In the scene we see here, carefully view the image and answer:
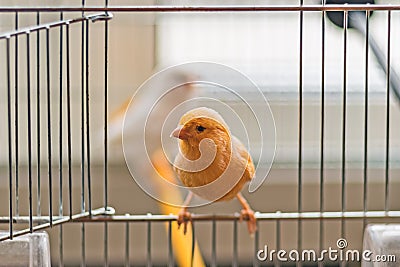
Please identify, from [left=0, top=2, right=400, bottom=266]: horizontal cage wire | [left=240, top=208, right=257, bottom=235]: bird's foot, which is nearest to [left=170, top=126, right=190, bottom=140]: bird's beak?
[left=240, top=208, right=257, bottom=235]: bird's foot

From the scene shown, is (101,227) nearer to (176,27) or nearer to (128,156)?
(176,27)

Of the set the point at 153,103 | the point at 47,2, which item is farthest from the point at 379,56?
the point at 47,2

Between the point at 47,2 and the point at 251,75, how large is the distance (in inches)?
20.3

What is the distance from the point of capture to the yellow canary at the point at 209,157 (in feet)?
2.27

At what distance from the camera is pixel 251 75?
189 centimetres

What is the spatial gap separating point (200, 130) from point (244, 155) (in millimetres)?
55

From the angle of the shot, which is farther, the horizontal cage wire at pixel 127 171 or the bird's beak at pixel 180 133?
the horizontal cage wire at pixel 127 171

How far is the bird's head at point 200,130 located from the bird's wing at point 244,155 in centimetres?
2

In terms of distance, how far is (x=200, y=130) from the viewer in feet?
2.27

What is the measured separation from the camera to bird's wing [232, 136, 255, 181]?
0.72 meters

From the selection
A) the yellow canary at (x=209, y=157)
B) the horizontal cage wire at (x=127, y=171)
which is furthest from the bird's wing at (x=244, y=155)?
the horizontal cage wire at (x=127, y=171)

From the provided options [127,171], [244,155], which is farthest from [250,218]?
[127,171]

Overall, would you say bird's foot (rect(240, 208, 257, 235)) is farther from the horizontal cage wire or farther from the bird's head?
the horizontal cage wire

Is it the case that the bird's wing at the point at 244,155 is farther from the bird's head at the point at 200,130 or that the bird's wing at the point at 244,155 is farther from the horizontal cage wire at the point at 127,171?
the horizontal cage wire at the point at 127,171
